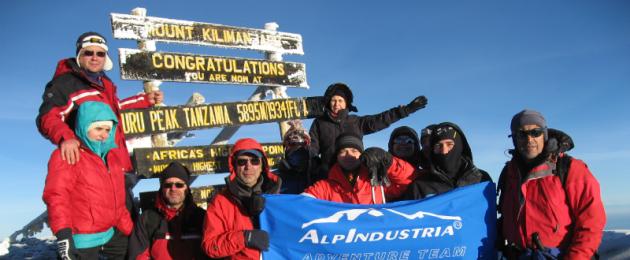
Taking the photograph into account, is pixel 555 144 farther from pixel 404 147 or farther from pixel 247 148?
pixel 247 148

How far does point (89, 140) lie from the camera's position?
15.0 feet

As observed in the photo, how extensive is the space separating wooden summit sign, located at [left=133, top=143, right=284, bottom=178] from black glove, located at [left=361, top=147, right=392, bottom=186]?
138 inches

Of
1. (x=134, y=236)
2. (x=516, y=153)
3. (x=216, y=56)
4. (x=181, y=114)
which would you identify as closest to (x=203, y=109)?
(x=181, y=114)

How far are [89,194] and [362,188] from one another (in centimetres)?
282

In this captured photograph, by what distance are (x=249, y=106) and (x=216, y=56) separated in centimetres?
106

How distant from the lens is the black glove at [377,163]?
188 inches

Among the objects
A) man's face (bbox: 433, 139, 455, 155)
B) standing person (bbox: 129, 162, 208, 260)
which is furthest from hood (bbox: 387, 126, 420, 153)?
standing person (bbox: 129, 162, 208, 260)

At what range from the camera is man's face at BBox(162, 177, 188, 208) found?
5434 millimetres

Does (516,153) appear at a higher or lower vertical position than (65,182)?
lower

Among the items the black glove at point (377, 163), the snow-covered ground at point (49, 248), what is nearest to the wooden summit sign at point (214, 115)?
the black glove at point (377, 163)

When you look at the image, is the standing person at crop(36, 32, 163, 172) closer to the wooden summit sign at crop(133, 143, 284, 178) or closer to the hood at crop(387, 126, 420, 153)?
the wooden summit sign at crop(133, 143, 284, 178)

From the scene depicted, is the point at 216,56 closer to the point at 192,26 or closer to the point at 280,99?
the point at 192,26

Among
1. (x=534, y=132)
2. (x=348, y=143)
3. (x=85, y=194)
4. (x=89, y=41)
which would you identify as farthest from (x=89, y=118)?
(x=534, y=132)

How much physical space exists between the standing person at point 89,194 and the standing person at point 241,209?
103cm
